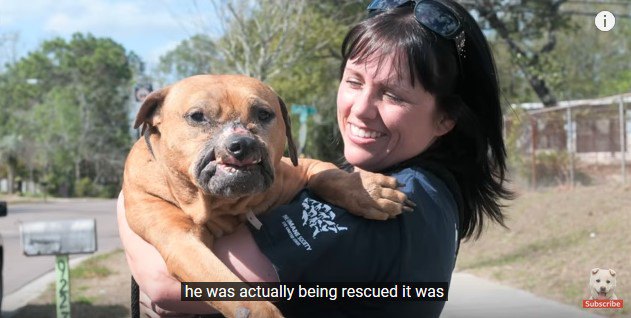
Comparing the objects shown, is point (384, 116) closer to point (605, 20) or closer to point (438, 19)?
point (438, 19)

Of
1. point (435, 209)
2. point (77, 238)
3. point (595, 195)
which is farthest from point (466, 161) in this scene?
point (595, 195)

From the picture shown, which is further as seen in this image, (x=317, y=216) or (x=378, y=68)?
(x=378, y=68)

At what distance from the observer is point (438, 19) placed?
219cm

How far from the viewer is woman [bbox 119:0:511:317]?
191 cm

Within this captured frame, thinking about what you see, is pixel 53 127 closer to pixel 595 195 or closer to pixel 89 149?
pixel 89 149

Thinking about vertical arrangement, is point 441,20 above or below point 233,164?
above

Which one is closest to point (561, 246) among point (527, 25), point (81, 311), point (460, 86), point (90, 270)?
point (81, 311)

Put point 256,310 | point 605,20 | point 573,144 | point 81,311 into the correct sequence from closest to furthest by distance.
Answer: point 256,310
point 605,20
point 81,311
point 573,144

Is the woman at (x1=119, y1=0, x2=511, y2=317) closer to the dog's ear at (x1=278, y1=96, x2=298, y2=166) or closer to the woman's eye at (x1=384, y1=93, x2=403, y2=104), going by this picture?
the woman's eye at (x1=384, y1=93, x2=403, y2=104)

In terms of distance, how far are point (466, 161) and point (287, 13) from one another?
11577 millimetres

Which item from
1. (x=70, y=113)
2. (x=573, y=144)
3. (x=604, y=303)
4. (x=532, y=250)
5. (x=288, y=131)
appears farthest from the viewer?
Result: (x=70, y=113)

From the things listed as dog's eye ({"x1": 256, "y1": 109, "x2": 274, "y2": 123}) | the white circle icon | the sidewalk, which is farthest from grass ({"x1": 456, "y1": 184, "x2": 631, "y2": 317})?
dog's eye ({"x1": 256, "y1": 109, "x2": 274, "y2": 123})

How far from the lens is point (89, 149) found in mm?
50625

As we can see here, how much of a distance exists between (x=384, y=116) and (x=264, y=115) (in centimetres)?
37
